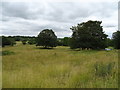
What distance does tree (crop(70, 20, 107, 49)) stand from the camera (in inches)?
1256

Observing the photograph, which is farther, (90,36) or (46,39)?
(46,39)

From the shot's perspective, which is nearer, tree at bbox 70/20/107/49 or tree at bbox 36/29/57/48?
tree at bbox 70/20/107/49

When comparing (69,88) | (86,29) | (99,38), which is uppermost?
(86,29)

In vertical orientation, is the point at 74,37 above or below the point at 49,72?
above

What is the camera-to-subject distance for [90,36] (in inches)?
1251

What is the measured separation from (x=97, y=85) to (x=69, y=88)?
2.60ft

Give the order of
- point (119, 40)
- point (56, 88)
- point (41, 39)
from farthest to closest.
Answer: point (41, 39) < point (119, 40) < point (56, 88)

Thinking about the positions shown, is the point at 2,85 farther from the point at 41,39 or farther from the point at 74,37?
the point at 41,39

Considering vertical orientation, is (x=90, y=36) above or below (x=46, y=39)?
above

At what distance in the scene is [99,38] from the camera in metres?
32.4

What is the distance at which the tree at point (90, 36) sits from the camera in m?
31.9

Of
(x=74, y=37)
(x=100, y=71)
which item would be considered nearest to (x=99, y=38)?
(x=74, y=37)

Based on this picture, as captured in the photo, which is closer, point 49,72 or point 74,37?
point 49,72

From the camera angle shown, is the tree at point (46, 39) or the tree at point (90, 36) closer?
the tree at point (90, 36)
